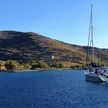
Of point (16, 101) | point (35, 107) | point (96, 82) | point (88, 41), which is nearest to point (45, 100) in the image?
point (16, 101)

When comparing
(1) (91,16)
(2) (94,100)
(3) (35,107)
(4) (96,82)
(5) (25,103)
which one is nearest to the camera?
(3) (35,107)

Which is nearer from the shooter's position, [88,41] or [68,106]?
[68,106]

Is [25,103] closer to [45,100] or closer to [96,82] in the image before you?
[45,100]

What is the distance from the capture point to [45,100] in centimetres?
7575

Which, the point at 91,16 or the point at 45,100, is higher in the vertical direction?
the point at 91,16

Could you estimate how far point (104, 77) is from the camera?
123 metres

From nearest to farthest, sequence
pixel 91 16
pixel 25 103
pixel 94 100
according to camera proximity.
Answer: pixel 25 103, pixel 94 100, pixel 91 16

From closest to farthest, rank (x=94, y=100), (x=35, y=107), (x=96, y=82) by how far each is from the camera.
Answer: (x=35, y=107) → (x=94, y=100) → (x=96, y=82)

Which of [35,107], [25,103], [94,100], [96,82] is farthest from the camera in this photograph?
[96,82]

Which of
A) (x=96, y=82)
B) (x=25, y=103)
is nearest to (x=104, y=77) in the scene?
(x=96, y=82)

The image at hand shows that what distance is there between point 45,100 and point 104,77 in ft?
167

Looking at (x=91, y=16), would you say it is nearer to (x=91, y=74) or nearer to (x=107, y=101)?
(x=91, y=74)

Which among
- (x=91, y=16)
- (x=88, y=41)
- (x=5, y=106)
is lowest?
(x=5, y=106)

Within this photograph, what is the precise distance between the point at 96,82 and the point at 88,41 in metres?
24.5
